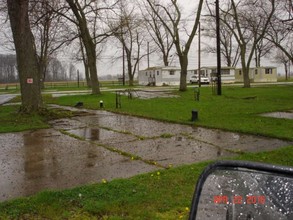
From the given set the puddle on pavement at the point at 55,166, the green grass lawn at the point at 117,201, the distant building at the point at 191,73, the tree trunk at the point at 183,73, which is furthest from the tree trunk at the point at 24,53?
the distant building at the point at 191,73

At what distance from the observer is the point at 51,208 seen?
398 cm

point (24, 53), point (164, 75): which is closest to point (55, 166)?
Answer: point (24, 53)

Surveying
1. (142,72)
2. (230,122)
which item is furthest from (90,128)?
(142,72)

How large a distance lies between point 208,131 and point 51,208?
6.04 metres

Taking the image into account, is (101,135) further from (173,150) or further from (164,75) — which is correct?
(164,75)

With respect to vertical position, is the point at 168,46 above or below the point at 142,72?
above

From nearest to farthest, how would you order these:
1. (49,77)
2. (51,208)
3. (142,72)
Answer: (51,208) < (142,72) < (49,77)

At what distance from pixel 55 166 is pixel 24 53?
27.9 ft

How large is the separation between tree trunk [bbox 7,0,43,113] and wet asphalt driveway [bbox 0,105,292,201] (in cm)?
340

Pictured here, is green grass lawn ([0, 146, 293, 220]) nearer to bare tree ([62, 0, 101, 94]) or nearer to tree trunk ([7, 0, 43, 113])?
tree trunk ([7, 0, 43, 113])

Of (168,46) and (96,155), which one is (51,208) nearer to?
(96,155)

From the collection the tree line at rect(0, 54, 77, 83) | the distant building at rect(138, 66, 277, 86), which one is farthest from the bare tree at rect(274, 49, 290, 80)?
the tree line at rect(0, 54, 77, 83)

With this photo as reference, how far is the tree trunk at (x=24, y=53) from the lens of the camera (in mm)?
12898

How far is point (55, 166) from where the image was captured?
19.9ft
